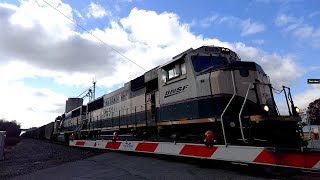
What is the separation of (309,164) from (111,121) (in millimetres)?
13560

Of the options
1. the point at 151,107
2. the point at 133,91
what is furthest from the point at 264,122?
the point at 133,91

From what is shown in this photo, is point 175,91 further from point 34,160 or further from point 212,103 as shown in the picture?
point 34,160

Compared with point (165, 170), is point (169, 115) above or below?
above

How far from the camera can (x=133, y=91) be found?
15734 millimetres

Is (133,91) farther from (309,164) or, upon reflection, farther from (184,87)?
(309,164)

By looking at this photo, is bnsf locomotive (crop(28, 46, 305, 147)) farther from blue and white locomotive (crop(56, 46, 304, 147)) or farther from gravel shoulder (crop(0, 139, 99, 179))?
gravel shoulder (crop(0, 139, 99, 179))

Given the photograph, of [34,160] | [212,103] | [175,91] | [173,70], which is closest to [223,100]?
[212,103]

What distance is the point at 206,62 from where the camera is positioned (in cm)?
1065

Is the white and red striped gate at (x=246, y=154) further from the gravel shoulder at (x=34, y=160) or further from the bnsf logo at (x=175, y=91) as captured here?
the gravel shoulder at (x=34, y=160)

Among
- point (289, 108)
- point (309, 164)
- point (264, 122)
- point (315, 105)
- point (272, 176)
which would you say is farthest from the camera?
point (315, 105)

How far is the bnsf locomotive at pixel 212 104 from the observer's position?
8055 mm

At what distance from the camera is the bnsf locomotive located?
8.05 metres

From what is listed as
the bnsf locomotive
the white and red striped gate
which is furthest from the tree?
the white and red striped gate

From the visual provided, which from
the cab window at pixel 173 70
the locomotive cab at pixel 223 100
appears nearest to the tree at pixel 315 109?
the locomotive cab at pixel 223 100
